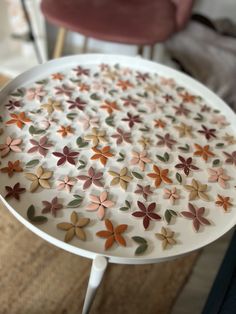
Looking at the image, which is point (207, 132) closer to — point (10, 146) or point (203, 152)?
point (203, 152)

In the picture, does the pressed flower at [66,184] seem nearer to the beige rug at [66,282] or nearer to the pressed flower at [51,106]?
the pressed flower at [51,106]

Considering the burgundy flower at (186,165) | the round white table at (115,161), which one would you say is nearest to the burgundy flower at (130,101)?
the round white table at (115,161)

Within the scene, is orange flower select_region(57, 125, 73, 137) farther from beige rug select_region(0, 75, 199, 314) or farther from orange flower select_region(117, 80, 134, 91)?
beige rug select_region(0, 75, 199, 314)

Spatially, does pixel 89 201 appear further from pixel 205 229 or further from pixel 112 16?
pixel 112 16

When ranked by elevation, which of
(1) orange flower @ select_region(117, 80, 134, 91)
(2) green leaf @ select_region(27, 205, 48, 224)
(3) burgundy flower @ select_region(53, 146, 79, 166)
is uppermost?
(1) orange flower @ select_region(117, 80, 134, 91)

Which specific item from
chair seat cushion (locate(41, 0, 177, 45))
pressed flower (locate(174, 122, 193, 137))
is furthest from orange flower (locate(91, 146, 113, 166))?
chair seat cushion (locate(41, 0, 177, 45))

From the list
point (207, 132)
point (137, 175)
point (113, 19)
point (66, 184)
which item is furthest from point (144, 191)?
point (113, 19)
